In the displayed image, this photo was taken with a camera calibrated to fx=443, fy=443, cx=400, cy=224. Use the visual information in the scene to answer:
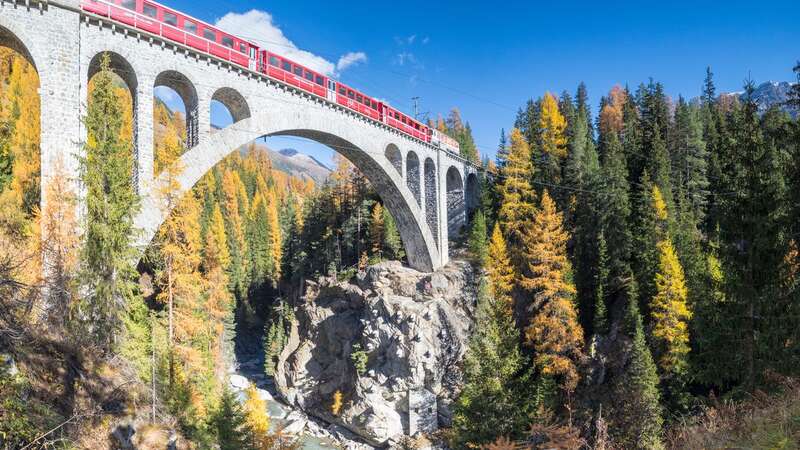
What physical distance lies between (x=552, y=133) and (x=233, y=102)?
93.1ft

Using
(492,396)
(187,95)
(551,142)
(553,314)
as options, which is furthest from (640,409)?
(551,142)

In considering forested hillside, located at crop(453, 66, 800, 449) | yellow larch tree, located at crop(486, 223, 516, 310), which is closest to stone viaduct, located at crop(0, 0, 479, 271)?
yellow larch tree, located at crop(486, 223, 516, 310)

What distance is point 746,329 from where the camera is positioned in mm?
12242

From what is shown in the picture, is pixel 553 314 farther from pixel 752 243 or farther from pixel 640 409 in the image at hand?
pixel 752 243

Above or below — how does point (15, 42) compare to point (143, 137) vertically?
above

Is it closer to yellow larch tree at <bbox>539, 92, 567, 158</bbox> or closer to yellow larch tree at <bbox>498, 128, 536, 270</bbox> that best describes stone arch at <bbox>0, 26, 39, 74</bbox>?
yellow larch tree at <bbox>498, 128, 536, 270</bbox>

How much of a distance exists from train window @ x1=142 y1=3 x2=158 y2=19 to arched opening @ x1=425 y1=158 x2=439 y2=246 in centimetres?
2153

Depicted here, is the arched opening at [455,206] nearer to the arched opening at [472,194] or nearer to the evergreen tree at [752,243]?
the arched opening at [472,194]

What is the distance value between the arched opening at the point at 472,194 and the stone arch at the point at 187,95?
1060 inches

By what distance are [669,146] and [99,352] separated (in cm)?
4264

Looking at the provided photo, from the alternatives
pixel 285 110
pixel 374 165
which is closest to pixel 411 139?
pixel 374 165

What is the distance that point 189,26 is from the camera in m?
17.0

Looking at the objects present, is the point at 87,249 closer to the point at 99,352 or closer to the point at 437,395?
the point at 99,352

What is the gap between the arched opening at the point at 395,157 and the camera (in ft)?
98.7
